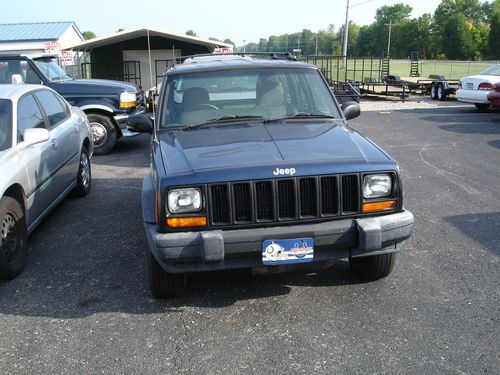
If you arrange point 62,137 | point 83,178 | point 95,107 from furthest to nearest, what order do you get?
point 95,107 → point 83,178 → point 62,137

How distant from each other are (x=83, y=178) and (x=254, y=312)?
4.20 metres

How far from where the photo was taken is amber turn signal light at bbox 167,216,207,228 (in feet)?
11.7

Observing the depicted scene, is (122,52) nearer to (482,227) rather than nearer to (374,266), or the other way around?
(482,227)

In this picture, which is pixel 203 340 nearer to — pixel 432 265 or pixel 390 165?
pixel 390 165

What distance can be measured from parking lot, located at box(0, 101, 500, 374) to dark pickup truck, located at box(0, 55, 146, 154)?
15.1ft

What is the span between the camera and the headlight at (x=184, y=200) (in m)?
3.53

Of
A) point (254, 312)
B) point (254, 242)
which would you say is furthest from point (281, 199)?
point (254, 312)

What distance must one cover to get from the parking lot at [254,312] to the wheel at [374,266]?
0.10m

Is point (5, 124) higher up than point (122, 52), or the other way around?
point (122, 52)

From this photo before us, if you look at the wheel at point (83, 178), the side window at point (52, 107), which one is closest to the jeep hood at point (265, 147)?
the side window at point (52, 107)

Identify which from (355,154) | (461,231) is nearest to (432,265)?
(461,231)

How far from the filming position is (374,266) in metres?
4.20

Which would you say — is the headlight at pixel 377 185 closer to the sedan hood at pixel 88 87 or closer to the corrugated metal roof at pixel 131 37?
the sedan hood at pixel 88 87

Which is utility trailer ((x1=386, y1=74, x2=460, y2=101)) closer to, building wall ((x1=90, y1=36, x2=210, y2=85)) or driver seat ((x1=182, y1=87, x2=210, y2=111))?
building wall ((x1=90, y1=36, x2=210, y2=85))
